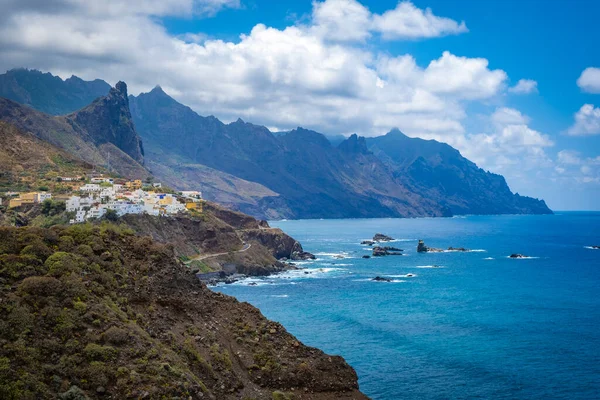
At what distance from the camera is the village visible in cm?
9725

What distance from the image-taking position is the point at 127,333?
2473cm

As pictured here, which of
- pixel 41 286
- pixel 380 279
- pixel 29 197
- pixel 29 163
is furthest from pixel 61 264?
pixel 29 163

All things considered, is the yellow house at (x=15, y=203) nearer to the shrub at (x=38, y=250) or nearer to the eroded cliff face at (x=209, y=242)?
the eroded cliff face at (x=209, y=242)

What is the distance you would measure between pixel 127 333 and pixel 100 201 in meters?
83.1

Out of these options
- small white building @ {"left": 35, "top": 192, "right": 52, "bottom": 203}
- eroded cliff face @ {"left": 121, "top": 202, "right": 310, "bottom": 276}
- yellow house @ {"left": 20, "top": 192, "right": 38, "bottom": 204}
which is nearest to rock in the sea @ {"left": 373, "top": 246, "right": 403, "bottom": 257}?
eroded cliff face @ {"left": 121, "top": 202, "right": 310, "bottom": 276}

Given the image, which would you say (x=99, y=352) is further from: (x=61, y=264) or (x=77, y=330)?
(x=61, y=264)

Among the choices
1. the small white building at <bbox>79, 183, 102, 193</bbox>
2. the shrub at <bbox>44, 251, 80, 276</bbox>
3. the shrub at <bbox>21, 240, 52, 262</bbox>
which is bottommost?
the shrub at <bbox>44, 251, 80, 276</bbox>

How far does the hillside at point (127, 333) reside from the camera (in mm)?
21750

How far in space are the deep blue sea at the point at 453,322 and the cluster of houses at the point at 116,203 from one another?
2594 centimetres

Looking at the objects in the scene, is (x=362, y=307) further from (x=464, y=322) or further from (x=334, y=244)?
(x=334, y=244)


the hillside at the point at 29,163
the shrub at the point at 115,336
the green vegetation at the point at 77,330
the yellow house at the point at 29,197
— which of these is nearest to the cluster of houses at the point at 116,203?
the yellow house at the point at 29,197

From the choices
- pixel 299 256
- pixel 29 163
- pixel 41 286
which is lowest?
pixel 299 256

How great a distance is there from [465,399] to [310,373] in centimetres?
1764

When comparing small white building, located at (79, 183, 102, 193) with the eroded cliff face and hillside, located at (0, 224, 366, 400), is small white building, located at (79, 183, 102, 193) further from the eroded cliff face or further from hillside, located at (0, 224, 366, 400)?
hillside, located at (0, 224, 366, 400)
